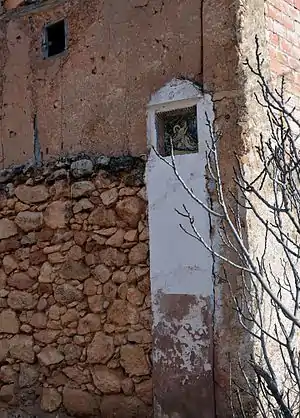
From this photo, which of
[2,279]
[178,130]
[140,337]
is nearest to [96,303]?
[140,337]

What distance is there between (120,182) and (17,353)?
4.90ft

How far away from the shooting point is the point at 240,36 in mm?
3748

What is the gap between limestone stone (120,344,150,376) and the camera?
386 cm

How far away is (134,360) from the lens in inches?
153

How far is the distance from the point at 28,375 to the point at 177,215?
165cm

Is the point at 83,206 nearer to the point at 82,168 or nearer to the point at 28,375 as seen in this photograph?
the point at 82,168

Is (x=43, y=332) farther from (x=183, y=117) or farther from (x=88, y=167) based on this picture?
(x=183, y=117)

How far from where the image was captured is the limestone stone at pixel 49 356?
4.20 m

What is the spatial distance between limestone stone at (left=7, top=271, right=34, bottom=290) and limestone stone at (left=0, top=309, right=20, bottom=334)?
20 centimetres

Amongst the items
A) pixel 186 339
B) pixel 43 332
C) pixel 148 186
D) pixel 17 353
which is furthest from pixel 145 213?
pixel 17 353

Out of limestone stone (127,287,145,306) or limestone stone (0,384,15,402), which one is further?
limestone stone (0,384,15,402)

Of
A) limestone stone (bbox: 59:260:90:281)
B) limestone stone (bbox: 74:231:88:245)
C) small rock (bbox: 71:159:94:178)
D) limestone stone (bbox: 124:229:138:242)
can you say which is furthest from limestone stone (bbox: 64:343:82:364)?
small rock (bbox: 71:159:94:178)

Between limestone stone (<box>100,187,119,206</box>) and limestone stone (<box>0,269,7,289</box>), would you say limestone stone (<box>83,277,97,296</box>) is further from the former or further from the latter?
limestone stone (<box>0,269,7,289</box>)

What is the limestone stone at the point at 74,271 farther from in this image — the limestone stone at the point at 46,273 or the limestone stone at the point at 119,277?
the limestone stone at the point at 119,277
